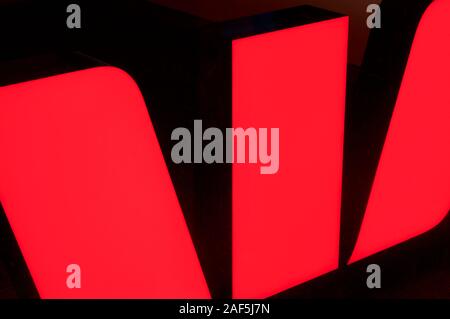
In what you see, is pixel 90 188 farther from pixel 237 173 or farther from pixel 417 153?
pixel 417 153

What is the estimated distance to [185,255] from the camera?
151 centimetres

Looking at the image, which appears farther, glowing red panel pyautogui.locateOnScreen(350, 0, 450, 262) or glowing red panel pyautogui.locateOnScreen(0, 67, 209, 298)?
glowing red panel pyautogui.locateOnScreen(350, 0, 450, 262)

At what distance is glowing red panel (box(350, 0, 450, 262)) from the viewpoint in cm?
174

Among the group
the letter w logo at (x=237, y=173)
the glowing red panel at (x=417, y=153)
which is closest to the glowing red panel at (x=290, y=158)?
the letter w logo at (x=237, y=173)

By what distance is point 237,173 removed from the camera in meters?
1.50

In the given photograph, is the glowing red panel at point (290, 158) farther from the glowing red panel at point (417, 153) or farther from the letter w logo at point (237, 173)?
the glowing red panel at point (417, 153)

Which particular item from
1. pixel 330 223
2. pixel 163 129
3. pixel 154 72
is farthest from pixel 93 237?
pixel 330 223

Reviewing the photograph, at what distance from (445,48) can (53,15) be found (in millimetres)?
2392

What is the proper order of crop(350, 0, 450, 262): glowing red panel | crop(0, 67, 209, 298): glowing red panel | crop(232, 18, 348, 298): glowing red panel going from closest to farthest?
crop(0, 67, 209, 298): glowing red panel → crop(232, 18, 348, 298): glowing red panel → crop(350, 0, 450, 262): glowing red panel

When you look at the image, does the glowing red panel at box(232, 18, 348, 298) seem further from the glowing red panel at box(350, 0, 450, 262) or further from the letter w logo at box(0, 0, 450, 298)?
the glowing red panel at box(350, 0, 450, 262)

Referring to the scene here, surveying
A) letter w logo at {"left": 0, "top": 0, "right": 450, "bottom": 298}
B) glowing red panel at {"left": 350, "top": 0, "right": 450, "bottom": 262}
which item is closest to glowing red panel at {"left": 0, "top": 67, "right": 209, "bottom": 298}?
letter w logo at {"left": 0, "top": 0, "right": 450, "bottom": 298}

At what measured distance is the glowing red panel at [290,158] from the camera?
1440 millimetres

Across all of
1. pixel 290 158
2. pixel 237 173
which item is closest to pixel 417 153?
pixel 290 158

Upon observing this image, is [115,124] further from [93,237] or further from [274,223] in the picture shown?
[274,223]
